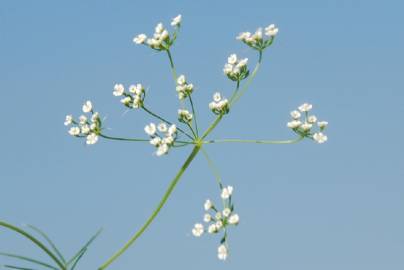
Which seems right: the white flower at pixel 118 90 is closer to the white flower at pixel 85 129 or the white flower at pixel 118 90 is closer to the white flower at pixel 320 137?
the white flower at pixel 85 129

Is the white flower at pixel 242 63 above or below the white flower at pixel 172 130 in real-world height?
above

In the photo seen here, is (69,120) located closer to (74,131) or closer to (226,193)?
(74,131)

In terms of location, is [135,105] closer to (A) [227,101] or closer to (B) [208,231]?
(A) [227,101]

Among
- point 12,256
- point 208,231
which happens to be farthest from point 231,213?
point 12,256

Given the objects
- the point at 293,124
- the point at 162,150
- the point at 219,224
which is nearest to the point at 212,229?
the point at 219,224

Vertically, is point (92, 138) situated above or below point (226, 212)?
above

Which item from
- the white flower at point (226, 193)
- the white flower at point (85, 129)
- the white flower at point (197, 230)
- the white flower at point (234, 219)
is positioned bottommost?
the white flower at point (197, 230)

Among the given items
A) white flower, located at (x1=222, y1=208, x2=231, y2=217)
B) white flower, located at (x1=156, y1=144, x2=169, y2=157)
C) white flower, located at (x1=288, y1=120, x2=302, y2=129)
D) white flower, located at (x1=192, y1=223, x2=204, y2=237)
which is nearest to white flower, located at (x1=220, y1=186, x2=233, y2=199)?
white flower, located at (x1=222, y1=208, x2=231, y2=217)

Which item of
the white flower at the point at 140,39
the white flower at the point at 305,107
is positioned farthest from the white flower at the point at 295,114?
the white flower at the point at 140,39
